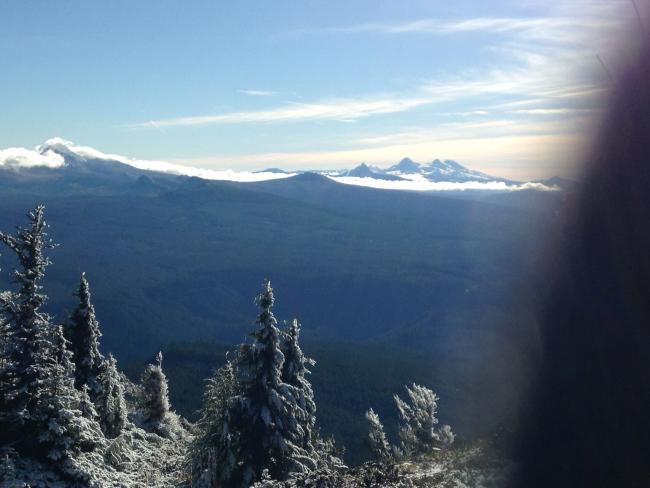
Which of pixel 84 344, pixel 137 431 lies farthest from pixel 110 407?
pixel 84 344

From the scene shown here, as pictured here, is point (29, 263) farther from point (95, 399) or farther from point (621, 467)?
point (621, 467)

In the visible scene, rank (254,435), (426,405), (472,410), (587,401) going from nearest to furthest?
(587,401) → (254,435) → (426,405) → (472,410)

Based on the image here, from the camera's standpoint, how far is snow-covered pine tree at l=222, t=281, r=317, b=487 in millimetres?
28641

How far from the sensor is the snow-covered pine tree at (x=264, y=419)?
28641 millimetres

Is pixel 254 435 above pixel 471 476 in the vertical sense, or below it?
below

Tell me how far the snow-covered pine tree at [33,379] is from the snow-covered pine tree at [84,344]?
1658cm

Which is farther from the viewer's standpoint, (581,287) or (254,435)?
(254,435)

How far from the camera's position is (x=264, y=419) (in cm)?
2847

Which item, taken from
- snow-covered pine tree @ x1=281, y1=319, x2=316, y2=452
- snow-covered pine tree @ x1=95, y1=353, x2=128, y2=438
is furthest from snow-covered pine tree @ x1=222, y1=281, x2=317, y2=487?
snow-covered pine tree @ x1=95, y1=353, x2=128, y2=438

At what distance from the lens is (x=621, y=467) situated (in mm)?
17250

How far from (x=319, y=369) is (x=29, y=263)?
165 meters

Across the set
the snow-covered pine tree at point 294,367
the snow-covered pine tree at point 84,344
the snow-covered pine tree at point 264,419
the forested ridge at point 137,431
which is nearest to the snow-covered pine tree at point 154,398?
the forested ridge at point 137,431

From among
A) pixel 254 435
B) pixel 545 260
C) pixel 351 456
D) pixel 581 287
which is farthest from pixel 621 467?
pixel 351 456

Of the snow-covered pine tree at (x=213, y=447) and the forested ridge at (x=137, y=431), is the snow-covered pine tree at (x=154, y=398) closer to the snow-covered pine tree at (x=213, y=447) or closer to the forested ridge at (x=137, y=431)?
the forested ridge at (x=137, y=431)
